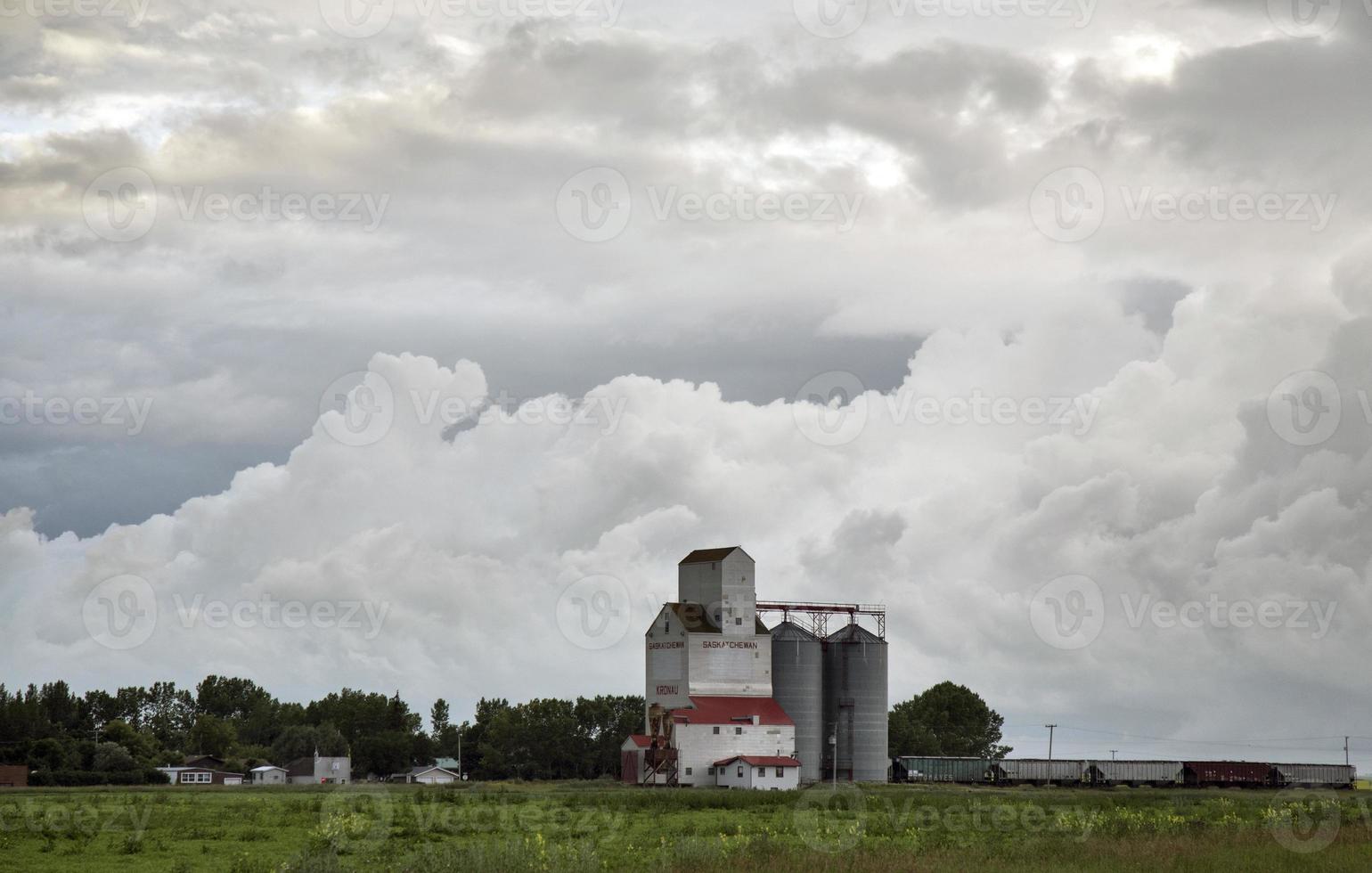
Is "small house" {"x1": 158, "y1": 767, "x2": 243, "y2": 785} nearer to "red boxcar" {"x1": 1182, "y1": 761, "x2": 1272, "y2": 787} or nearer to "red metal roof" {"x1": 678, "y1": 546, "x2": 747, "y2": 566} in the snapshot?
"red metal roof" {"x1": 678, "y1": 546, "x2": 747, "y2": 566}

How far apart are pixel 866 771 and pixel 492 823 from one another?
69.9 metres

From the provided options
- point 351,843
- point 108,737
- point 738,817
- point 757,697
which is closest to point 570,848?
point 351,843

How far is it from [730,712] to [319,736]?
7597 centimetres

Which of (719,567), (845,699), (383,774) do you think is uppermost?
(719,567)

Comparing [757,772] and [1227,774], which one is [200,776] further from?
[1227,774]

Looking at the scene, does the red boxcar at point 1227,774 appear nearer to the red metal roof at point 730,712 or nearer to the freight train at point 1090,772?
the freight train at point 1090,772

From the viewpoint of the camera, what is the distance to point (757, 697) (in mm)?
111875

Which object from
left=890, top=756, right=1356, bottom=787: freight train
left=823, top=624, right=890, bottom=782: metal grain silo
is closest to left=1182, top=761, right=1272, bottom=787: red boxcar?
left=890, top=756, right=1356, bottom=787: freight train

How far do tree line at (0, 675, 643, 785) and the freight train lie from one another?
3799cm

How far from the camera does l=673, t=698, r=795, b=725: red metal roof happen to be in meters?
108

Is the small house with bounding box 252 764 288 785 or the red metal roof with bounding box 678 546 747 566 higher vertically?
the red metal roof with bounding box 678 546 747 566

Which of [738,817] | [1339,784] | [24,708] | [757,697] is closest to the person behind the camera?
[738,817]

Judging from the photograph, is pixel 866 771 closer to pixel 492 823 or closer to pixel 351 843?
pixel 492 823

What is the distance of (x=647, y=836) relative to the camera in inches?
1907
